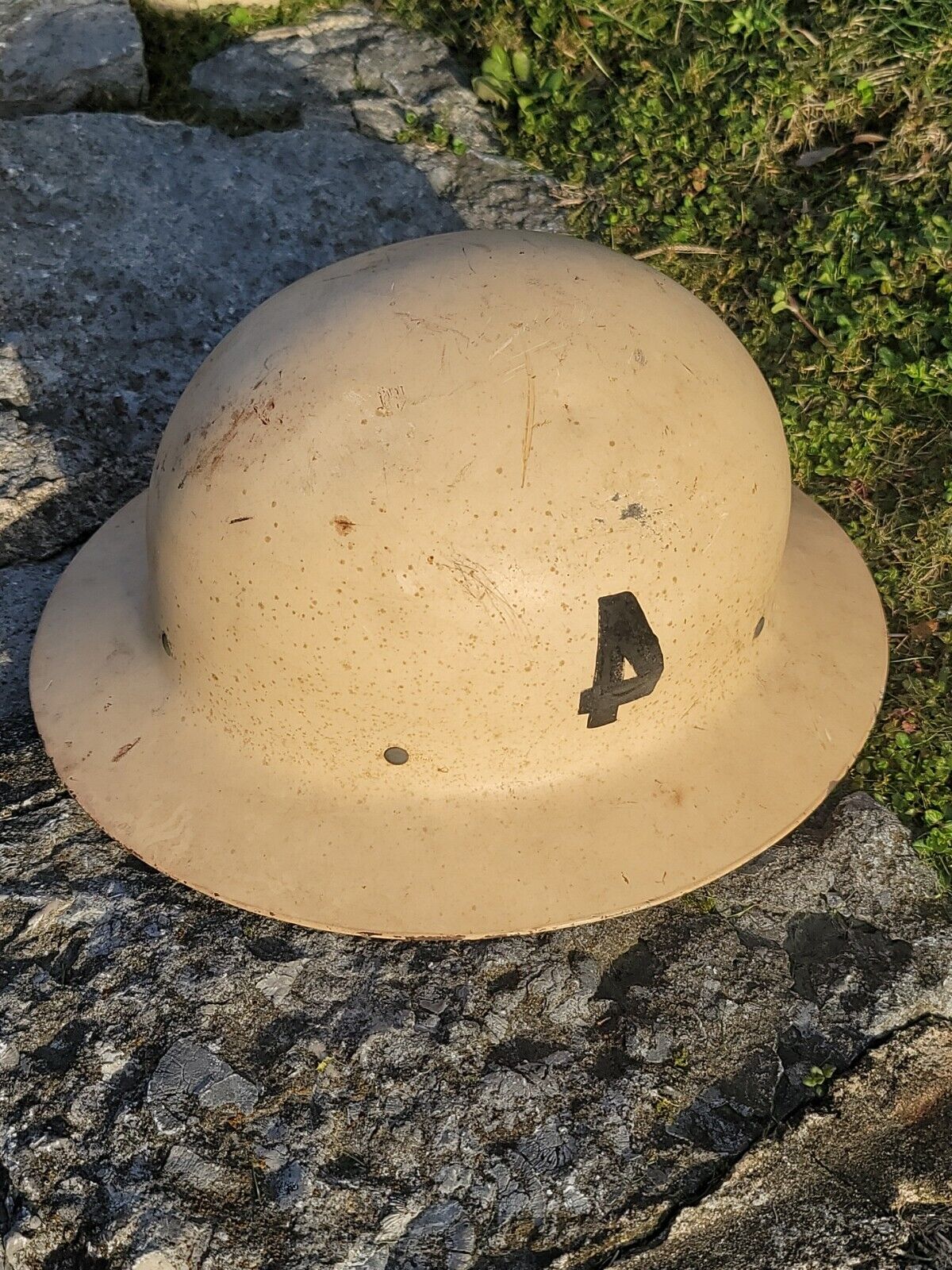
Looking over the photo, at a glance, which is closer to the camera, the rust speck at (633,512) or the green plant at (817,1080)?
the rust speck at (633,512)

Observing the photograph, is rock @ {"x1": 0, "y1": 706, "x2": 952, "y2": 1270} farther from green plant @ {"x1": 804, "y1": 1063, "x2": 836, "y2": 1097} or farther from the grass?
the grass

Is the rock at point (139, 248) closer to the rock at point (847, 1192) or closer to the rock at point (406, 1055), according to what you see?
the rock at point (406, 1055)

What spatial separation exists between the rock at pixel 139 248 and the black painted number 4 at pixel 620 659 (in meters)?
1.75

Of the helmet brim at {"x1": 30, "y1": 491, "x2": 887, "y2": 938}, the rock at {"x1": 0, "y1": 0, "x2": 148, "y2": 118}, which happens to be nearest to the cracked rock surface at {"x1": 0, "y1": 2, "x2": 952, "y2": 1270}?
the helmet brim at {"x1": 30, "y1": 491, "x2": 887, "y2": 938}

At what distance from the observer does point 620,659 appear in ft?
6.62

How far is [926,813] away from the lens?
2668 millimetres

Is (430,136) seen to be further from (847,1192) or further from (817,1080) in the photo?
(847,1192)

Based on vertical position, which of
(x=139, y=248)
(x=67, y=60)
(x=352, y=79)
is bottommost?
(x=139, y=248)

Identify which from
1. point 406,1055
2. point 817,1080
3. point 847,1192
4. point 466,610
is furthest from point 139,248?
point 847,1192

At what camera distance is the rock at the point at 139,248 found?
10.6 feet

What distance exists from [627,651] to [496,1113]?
878mm

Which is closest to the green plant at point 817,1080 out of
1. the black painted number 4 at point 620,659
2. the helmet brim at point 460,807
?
the helmet brim at point 460,807

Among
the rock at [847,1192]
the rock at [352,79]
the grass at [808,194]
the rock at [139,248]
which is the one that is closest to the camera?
the rock at [847,1192]

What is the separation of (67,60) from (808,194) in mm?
2703
